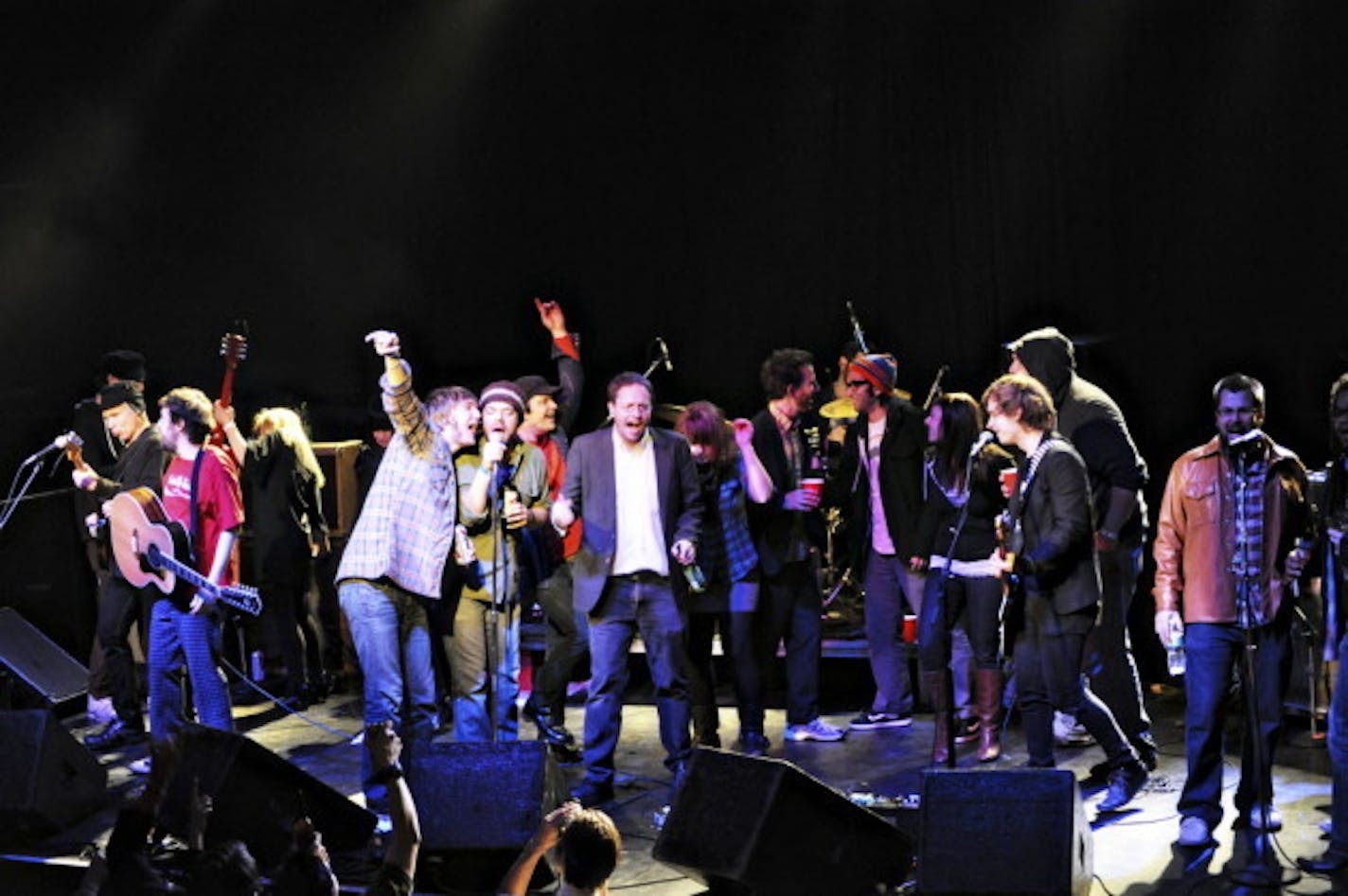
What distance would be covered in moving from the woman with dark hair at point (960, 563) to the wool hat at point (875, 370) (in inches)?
20.7

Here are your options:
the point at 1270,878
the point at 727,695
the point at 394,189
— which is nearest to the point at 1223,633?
the point at 1270,878

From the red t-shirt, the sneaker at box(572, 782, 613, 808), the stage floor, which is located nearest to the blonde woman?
the stage floor

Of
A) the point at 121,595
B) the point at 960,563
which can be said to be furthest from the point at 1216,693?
the point at 121,595

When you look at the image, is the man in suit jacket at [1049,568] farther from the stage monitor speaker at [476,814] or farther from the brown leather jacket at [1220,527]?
the stage monitor speaker at [476,814]

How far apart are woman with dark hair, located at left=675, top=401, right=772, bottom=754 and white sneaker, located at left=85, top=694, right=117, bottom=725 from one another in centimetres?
332

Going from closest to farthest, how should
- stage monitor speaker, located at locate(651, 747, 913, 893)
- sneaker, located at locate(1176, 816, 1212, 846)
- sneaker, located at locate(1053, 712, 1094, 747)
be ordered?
1. stage monitor speaker, located at locate(651, 747, 913, 893)
2. sneaker, located at locate(1176, 816, 1212, 846)
3. sneaker, located at locate(1053, 712, 1094, 747)

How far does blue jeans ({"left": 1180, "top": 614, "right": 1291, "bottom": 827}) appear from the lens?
6.93 metres

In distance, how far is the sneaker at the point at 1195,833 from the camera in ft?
23.3

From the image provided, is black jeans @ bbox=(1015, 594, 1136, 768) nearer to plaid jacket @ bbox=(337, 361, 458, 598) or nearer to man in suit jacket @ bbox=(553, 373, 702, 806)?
man in suit jacket @ bbox=(553, 373, 702, 806)

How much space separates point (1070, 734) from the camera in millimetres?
8758

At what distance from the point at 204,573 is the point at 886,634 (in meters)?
3.28

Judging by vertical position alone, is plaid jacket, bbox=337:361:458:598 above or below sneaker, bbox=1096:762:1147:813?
above

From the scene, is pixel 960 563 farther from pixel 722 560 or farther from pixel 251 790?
pixel 251 790

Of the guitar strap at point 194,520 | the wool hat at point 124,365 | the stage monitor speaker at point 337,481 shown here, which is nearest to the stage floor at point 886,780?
the guitar strap at point 194,520
